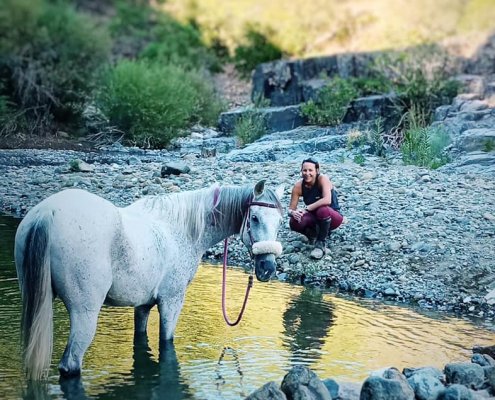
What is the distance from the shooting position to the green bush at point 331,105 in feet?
60.5

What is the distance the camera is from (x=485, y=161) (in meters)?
13.9

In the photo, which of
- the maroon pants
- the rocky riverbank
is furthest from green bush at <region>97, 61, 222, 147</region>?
the maroon pants

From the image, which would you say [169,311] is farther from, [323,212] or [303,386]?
[323,212]

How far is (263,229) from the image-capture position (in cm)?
615

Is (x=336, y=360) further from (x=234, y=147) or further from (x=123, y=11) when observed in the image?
(x=123, y=11)

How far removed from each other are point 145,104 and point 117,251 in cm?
1290

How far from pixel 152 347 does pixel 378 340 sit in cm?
190

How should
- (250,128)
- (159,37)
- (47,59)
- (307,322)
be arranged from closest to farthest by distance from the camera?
1. (307,322)
2. (250,128)
3. (47,59)
4. (159,37)

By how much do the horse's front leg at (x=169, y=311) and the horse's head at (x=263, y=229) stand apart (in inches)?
23.9

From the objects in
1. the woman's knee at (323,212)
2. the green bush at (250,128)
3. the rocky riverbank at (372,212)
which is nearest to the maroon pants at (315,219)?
the woman's knee at (323,212)

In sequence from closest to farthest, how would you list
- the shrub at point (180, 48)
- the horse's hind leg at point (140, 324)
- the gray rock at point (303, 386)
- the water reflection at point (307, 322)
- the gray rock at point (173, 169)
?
the gray rock at point (303, 386) < the horse's hind leg at point (140, 324) < the water reflection at point (307, 322) < the gray rock at point (173, 169) < the shrub at point (180, 48)

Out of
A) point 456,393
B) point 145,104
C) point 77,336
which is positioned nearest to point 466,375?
point 456,393

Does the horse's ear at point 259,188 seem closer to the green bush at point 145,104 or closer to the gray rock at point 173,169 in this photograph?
the gray rock at point 173,169

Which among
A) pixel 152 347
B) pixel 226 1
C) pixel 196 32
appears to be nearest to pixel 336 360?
pixel 152 347
